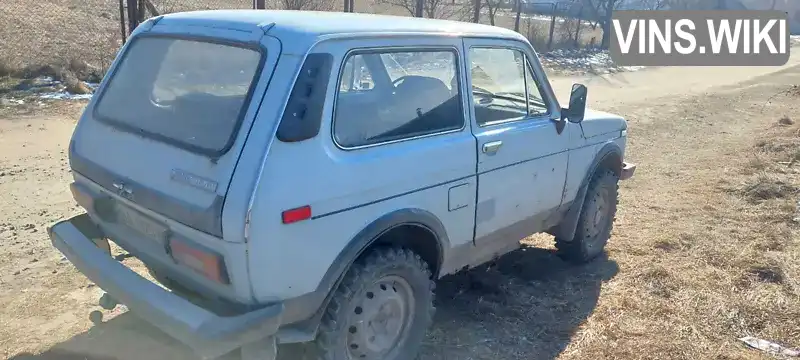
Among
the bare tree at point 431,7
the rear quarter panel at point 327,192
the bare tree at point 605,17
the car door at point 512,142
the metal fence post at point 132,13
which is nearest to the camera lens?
the rear quarter panel at point 327,192

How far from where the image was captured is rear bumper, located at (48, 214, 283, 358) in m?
2.59

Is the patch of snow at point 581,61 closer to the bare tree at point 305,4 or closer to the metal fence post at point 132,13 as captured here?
the bare tree at point 305,4

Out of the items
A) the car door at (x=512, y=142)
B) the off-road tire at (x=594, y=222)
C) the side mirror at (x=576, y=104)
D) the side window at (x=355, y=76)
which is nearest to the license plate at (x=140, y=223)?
the side window at (x=355, y=76)

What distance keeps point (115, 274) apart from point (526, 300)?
2.65 metres

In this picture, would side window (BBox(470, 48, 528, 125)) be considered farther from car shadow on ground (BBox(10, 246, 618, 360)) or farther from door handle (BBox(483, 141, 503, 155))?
car shadow on ground (BBox(10, 246, 618, 360))

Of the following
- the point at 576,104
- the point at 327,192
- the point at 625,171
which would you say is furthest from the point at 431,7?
the point at 327,192

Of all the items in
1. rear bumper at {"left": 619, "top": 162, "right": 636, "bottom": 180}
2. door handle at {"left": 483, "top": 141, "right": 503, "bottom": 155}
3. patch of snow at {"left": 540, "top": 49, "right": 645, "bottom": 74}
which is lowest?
patch of snow at {"left": 540, "top": 49, "right": 645, "bottom": 74}

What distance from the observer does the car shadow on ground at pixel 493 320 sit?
352 centimetres

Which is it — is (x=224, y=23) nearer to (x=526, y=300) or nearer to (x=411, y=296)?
(x=411, y=296)

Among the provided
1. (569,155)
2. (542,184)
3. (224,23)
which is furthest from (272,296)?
(569,155)

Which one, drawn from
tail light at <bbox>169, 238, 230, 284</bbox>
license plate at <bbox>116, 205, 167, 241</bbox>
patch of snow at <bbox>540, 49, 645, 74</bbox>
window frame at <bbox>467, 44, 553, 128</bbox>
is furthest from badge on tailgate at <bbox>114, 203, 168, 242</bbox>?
patch of snow at <bbox>540, 49, 645, 74</bbox>

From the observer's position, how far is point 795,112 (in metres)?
12.9

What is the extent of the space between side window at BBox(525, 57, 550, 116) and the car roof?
53 cm

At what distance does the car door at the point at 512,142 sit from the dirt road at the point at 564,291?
0.60 m
